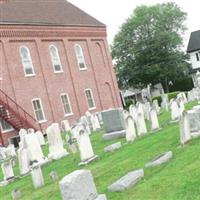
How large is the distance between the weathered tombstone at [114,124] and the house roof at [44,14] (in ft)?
50.4

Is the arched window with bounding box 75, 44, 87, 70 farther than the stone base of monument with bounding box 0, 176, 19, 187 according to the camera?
Yes

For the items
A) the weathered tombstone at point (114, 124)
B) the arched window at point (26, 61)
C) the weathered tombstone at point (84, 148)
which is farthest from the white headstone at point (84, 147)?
the arched window at point (26, 61)

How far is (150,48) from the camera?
62406 mm

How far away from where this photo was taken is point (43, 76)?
34875mm

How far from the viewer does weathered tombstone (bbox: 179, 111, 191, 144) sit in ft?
42.2

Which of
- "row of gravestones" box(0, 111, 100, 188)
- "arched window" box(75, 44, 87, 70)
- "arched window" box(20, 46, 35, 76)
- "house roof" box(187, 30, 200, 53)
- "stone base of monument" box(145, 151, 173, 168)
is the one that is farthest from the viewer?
"house roof" box(187, 30, 200, 53)

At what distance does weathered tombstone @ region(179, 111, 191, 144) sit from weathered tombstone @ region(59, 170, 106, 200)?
5838mm

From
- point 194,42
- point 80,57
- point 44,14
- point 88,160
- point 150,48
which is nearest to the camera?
point 88,160

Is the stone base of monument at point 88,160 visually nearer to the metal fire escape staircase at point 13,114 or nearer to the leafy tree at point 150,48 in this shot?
the metal fire escape staircase at point 13,114

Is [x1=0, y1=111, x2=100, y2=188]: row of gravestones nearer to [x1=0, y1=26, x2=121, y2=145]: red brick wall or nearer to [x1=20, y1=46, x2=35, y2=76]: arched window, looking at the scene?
Answer: [x1=0, y1=26, x2=121, y2=145]: red brick wall

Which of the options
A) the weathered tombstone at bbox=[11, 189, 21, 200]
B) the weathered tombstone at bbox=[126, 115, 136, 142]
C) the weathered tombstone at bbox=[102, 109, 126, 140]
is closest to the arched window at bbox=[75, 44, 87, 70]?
the weathered tombstone at bbox=[102, 109, 126, 140]

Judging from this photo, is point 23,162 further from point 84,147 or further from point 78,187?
point 78,187

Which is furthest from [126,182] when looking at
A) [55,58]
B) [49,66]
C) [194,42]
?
[194,42]

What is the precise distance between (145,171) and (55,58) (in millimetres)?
27270
